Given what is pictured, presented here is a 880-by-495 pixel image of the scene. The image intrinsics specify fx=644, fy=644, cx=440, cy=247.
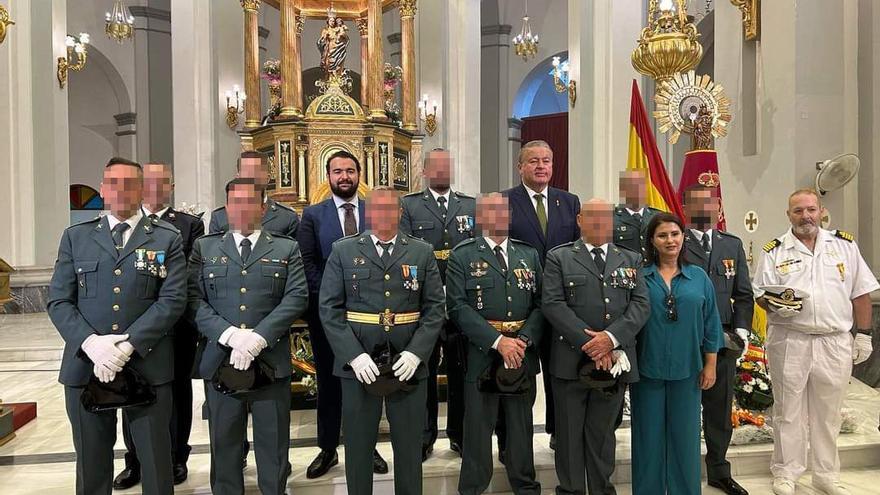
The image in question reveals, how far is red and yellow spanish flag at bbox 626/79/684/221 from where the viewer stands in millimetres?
5199

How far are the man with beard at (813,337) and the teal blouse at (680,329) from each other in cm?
67

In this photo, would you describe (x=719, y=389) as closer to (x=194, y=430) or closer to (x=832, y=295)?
(x=832, y=295)

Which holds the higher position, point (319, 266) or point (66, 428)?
point (319, 266)

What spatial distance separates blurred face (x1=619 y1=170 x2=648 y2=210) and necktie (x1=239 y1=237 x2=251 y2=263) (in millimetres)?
2179

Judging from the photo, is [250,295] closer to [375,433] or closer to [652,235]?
[375,433]

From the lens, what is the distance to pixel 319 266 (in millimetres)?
3703

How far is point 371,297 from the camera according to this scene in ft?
10.1

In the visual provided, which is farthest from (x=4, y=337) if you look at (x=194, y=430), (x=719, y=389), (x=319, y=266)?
(x=719, y=389)

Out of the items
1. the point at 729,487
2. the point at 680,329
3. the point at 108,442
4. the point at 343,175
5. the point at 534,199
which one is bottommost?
the point at 729,487

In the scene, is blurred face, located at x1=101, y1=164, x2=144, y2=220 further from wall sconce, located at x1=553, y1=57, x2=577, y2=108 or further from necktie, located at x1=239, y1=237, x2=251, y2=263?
wall sconce, located at x1=553, y1=57, x2=577, y2=108

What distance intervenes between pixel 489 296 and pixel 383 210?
699 millimetres

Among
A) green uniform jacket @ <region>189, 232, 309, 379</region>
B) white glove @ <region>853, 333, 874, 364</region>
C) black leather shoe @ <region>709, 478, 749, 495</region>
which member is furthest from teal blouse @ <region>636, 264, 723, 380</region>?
green uniform jacket @ <region>189, 232, 309, 379</region>

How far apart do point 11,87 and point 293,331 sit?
22.4 feet

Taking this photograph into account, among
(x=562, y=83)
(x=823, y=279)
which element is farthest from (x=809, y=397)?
(x=562, y=83)
